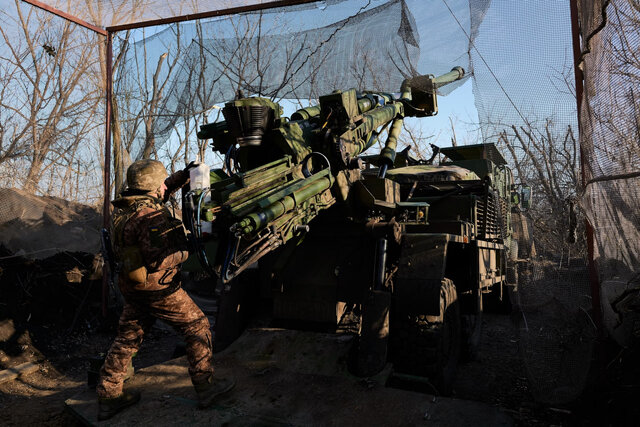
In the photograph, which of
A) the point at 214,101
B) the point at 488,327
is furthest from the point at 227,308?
the point at 488,327

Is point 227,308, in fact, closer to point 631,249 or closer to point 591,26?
point 631,249

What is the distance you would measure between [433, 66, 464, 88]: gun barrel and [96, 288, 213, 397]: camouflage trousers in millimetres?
3378

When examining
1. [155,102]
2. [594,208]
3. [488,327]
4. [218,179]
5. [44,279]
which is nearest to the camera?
[594,208]

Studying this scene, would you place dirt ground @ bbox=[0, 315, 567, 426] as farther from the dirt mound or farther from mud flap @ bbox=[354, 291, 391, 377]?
the dirt mound

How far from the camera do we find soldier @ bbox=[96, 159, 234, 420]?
3.31 meters

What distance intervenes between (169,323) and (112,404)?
674 millimetres

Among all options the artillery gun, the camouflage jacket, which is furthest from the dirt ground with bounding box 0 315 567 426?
the camouflage jacket

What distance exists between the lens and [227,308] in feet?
16.0

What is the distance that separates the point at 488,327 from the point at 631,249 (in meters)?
4.52

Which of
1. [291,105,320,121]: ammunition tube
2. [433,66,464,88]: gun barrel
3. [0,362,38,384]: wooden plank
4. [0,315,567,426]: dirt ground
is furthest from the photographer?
[433,66,464,88]: gun barrel

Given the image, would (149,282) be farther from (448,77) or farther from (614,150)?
(448,77)

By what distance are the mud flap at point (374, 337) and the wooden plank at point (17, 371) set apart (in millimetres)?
3465

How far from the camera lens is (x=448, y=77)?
504cm

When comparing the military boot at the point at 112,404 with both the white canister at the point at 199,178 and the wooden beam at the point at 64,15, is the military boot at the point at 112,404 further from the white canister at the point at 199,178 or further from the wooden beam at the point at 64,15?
the wooden beam at the point at 64,15
